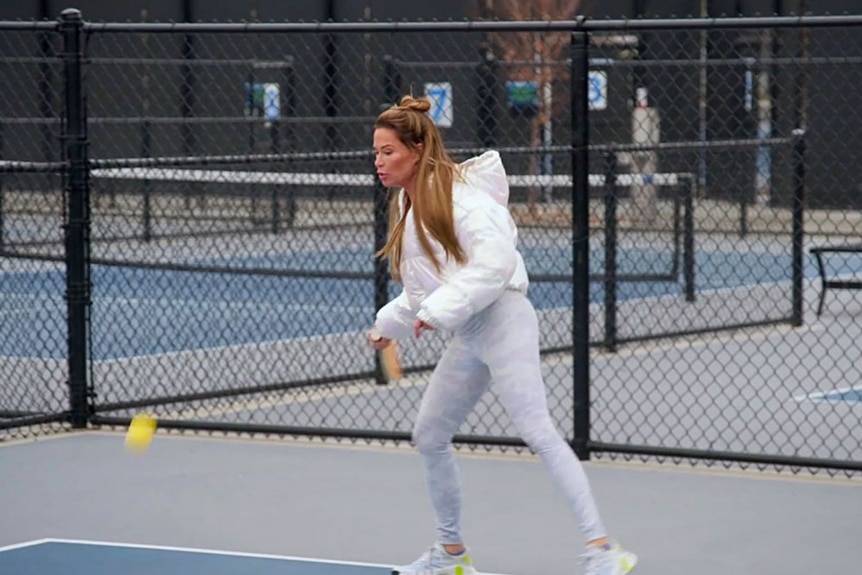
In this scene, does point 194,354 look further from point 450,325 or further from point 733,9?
point 733,9

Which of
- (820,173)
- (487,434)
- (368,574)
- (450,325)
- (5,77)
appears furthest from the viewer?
(5,77)

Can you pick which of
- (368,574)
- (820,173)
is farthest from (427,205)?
(820,173)

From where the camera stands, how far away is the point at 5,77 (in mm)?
23438

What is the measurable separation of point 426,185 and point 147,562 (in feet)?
6.03

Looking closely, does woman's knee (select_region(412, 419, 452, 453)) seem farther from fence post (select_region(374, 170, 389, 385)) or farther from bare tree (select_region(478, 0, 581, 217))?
bare tree (select_region(478, 0, 581, 217))

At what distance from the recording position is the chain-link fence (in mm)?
8578

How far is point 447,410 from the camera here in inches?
223

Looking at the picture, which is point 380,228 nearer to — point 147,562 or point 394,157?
point 147,562

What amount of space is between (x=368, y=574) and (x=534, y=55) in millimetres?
14756

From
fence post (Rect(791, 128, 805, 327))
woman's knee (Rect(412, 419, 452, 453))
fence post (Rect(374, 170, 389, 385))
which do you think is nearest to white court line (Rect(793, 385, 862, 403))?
fence post (Rect(791, 128, 805, 327))

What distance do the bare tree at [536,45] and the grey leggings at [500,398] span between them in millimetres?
13747

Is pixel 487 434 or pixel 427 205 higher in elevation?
pixel 427 205

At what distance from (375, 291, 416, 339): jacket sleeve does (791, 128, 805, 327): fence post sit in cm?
662

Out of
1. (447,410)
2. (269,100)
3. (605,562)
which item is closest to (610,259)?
(447,410)
